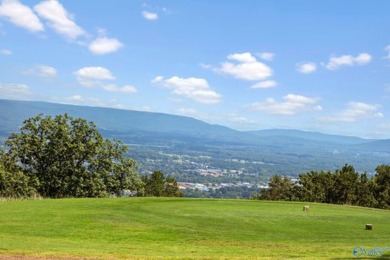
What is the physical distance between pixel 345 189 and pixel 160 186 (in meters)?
31.2

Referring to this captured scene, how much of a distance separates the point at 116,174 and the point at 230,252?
44.8m

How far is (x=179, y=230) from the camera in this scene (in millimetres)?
24703

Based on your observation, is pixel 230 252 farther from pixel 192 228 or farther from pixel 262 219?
pixel 262 219

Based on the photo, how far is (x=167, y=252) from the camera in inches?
729

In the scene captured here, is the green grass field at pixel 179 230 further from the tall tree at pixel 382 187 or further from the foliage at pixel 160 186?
the foliage at pixel 160 186

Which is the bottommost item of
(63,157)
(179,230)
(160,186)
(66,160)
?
(160,186)

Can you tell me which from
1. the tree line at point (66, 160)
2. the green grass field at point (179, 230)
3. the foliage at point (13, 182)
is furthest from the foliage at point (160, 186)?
the green grass field at point (179, 230)

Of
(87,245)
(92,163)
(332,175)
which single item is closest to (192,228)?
(87,245)

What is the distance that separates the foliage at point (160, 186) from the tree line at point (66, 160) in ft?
33.2

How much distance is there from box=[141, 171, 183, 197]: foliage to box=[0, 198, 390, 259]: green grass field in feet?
119
